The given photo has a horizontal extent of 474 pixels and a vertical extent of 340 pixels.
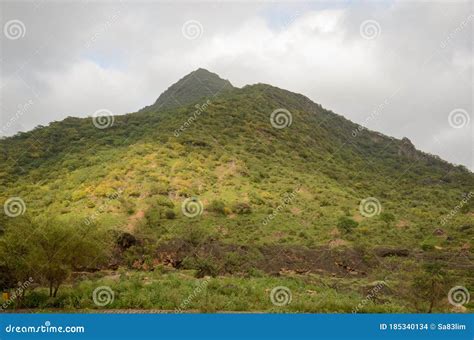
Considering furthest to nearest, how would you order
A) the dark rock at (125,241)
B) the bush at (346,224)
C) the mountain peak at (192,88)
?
the mountain peak at (192,88), the bush at (346,224), the dark rock at (125,241)

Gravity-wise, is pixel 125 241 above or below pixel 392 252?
above

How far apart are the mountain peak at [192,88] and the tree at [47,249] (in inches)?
4237

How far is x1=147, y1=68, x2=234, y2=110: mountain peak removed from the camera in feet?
442

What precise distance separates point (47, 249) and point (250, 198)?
121 ft

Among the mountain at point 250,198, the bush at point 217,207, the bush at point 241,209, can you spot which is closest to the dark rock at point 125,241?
the mountain at point 250,198

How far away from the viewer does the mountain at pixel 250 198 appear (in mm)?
36188

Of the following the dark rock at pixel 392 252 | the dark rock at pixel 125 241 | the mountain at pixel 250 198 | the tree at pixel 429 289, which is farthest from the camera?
the dark rock at pixel 392 252

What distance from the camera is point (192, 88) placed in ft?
479

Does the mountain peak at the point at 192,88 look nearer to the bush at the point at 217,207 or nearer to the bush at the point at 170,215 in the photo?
the bush at the point at 217,207

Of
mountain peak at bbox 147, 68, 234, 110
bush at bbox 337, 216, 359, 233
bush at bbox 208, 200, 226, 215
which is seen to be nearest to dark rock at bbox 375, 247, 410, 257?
bush at bbox 337, 216, 359, 233

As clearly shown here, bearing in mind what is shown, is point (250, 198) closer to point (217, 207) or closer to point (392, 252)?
point (217, 207)

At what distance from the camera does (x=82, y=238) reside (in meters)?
23.0

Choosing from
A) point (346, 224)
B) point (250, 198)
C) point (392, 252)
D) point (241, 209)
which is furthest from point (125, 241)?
point (392, 252)

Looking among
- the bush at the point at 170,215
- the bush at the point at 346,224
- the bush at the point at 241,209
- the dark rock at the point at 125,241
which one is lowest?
the dark rock at the point at 125,241
